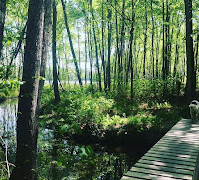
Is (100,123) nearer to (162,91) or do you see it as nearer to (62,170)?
(62,170)

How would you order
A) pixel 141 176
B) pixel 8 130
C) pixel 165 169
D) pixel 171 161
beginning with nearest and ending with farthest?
pixel 141 176
pixel 165 169
pixel 171 161
pixel 8 130

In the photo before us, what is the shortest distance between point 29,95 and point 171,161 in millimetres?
3317

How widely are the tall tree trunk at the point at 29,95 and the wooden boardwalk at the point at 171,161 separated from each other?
2.00m

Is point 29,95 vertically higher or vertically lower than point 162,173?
higher

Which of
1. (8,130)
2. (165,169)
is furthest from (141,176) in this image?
(8,130)

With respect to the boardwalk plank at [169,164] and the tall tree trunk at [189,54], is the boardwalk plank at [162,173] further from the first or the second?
the tall tree trunk at [189,54]

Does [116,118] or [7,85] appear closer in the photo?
[7,85]

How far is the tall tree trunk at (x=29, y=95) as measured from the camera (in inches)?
165

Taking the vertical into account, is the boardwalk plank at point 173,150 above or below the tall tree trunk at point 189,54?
below

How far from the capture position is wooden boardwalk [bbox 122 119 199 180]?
375cm

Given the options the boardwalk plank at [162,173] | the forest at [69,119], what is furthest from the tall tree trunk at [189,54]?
the boardwalk plank at [162,173]

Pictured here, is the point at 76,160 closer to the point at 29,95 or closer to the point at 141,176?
the point at 29,95

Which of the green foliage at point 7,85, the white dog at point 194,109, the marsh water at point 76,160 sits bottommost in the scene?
the marsh water at point 76,160

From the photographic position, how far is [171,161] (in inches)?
178
